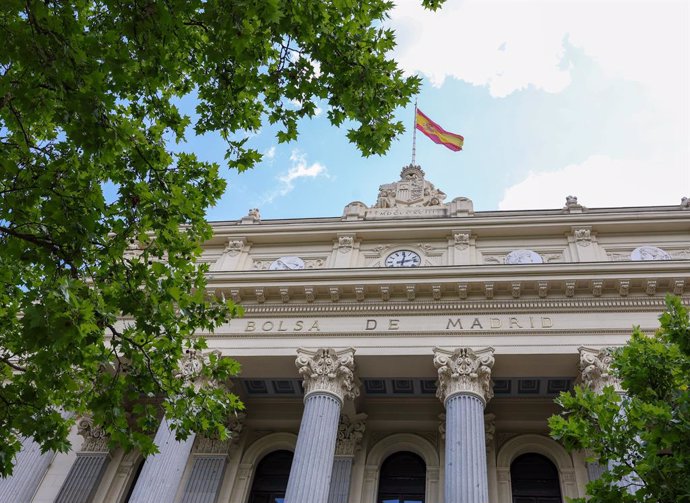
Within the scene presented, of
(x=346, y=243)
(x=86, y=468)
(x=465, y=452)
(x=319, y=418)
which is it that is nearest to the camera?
(x=465, y=452)

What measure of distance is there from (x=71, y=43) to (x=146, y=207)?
260 centimetres

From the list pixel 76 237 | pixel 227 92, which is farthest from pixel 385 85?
pixel 76 237

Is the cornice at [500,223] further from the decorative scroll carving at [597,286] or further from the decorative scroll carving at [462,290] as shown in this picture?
Answer: the decorative scroll carving at [597,286]

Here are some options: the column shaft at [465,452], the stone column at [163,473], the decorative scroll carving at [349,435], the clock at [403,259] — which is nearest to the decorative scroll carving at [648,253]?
the clock at [403,259]

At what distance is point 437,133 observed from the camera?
2609 centimetres

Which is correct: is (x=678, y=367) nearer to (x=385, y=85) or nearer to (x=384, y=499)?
(x=385, y=85)

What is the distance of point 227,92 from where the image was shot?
431 inches

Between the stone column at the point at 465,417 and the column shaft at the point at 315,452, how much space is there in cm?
284


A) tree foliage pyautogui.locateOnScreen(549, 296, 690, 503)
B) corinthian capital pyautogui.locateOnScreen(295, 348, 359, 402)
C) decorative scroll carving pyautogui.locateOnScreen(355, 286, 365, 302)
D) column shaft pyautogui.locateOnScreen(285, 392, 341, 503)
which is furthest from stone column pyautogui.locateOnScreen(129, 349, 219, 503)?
tree foliage pyautogui.locateOnScreen(549, 296, 690, 503)

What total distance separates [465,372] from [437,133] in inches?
503

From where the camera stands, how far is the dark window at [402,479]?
1788 cm

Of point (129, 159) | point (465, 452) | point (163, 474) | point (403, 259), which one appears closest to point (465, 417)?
point (465, 452)

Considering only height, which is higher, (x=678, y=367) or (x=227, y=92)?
(x=227, y=92)

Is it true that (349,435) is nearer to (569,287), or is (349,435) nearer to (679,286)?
(569,287)
